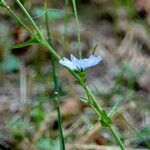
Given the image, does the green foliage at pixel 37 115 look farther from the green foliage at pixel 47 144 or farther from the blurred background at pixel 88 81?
the green foliage at pixel 47 144

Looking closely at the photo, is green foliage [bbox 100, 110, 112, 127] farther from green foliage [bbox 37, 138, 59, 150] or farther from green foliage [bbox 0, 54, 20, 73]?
green foliage [bbox 0, 54, 20, 73]

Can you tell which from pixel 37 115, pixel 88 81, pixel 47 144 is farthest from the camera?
pixel 88 81

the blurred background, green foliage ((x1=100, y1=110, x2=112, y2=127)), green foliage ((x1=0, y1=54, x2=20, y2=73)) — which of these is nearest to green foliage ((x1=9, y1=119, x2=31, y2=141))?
the blurred background

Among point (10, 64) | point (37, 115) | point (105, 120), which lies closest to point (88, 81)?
point (10, 64)

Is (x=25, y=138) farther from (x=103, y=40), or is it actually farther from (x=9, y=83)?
(x=103, y=40)

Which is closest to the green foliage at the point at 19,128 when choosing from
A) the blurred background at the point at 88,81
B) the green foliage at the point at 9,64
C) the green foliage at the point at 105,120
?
the blurred background at the point at 88,81

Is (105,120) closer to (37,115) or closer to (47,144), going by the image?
(47,144)
